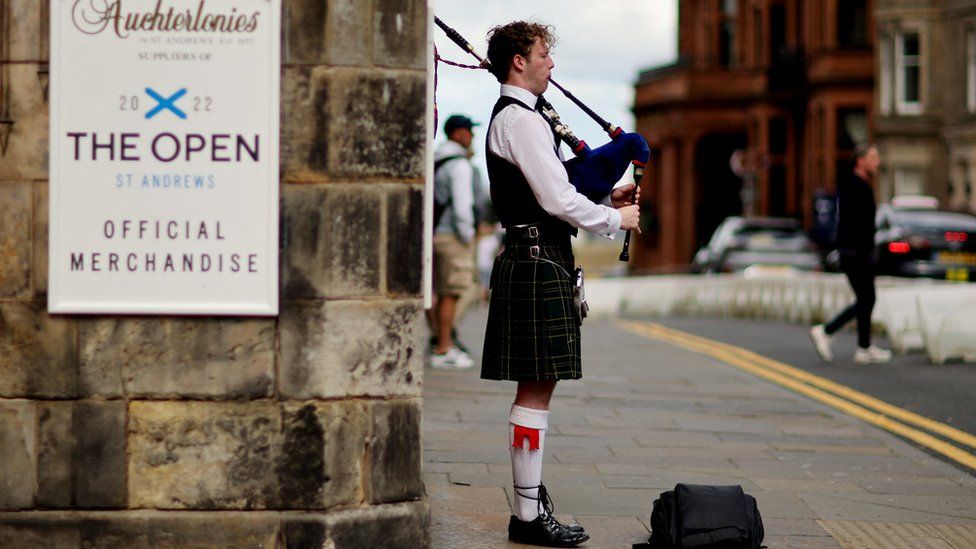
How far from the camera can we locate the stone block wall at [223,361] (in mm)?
5051

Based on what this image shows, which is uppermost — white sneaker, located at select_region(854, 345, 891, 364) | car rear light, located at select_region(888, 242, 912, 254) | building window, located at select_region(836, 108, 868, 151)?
building window, located at select_region(836, 108, 868, 151)

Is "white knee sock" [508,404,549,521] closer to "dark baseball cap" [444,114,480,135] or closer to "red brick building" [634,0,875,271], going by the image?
"dark baseball cap" [444,114,480,135]

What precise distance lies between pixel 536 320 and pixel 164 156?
1.43m

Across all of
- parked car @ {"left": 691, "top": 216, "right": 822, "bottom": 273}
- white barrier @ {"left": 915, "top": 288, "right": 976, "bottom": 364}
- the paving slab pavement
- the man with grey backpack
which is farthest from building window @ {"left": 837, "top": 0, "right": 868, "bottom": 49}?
the paving slab pavement

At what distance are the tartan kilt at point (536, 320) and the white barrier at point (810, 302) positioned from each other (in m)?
8.02

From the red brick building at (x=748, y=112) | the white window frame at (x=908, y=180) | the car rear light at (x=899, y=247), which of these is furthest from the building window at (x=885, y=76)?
the car rear light at (x=899, y=247)

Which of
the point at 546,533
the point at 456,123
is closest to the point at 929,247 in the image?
the point at 456,123

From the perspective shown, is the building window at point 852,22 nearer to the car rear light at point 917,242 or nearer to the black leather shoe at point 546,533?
the car rear light at point 917,242

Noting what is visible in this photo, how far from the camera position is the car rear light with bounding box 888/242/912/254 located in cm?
2156

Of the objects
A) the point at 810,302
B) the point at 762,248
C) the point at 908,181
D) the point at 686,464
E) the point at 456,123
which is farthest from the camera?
the point at 908,181

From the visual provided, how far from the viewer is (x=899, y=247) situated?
71.1 ft

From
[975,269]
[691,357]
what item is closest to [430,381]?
[691,357]

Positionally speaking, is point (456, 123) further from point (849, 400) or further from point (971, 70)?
point (971, 70)

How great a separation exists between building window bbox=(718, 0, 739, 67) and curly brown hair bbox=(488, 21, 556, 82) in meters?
49.1
